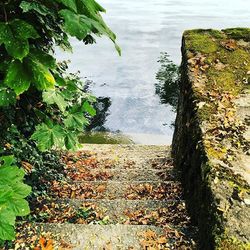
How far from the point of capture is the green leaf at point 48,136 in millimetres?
2355

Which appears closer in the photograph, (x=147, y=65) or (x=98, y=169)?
(x=98, y=169)

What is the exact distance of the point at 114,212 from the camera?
3.70 metres

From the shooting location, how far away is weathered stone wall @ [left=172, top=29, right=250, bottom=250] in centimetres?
242

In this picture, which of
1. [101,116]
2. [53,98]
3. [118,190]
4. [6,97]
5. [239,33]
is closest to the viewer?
[6,97]

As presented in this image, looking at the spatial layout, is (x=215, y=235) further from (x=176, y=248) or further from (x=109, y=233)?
(x=109, y=233)

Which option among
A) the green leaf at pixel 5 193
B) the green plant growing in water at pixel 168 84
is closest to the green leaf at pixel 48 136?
the green leaf at pixel 5 193

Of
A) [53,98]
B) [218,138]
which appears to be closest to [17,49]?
[53,98]

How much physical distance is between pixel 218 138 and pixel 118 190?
5.59ft

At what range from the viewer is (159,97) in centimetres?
1762

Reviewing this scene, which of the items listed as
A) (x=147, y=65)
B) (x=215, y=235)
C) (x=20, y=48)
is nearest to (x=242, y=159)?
(x=215, y=235)

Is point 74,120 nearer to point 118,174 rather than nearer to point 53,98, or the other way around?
point 53,98

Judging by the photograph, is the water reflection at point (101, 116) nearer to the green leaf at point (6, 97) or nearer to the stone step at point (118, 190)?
the stone step at point (118, 190)

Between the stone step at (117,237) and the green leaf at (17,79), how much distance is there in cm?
171

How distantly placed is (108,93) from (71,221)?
48.2ft
